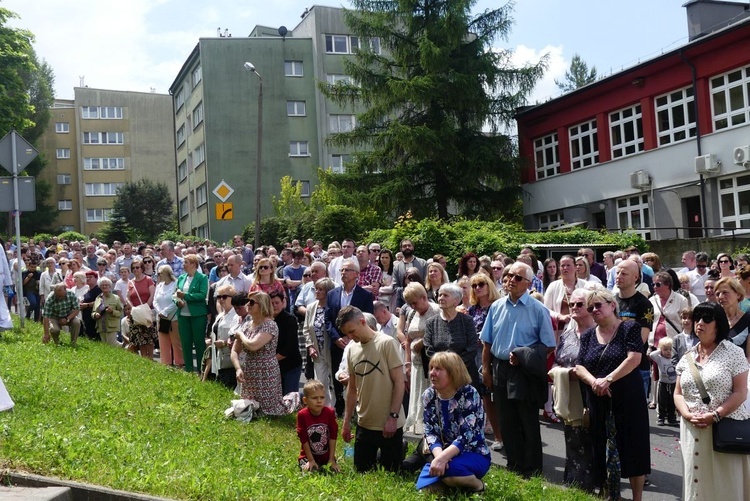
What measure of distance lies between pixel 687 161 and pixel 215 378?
25.9m

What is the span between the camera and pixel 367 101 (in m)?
38.4

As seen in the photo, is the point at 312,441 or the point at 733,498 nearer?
the point at 733,498

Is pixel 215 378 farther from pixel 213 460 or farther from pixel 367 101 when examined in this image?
pixel 367 101

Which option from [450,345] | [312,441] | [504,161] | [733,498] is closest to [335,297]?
[450,345]

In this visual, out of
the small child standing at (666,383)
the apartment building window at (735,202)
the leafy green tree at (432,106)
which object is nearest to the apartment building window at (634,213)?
the apartment building window at (735,202)

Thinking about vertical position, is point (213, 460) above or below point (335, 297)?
below

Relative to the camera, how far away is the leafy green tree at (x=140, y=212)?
218ft

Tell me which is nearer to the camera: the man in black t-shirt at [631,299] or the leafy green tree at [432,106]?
the man in black t-shirt at [631,299]

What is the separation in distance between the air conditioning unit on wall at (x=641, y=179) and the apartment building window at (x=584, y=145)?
3.72m

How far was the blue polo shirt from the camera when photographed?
8.52m

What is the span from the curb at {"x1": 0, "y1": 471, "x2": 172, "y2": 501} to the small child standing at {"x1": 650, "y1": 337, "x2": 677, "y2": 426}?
722 cm

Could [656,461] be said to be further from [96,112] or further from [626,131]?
[96,112]

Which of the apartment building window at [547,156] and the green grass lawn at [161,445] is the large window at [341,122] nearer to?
the apartment building window at [547,156]

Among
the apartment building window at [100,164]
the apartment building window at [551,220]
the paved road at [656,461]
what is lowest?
the paved road at [656,461]
